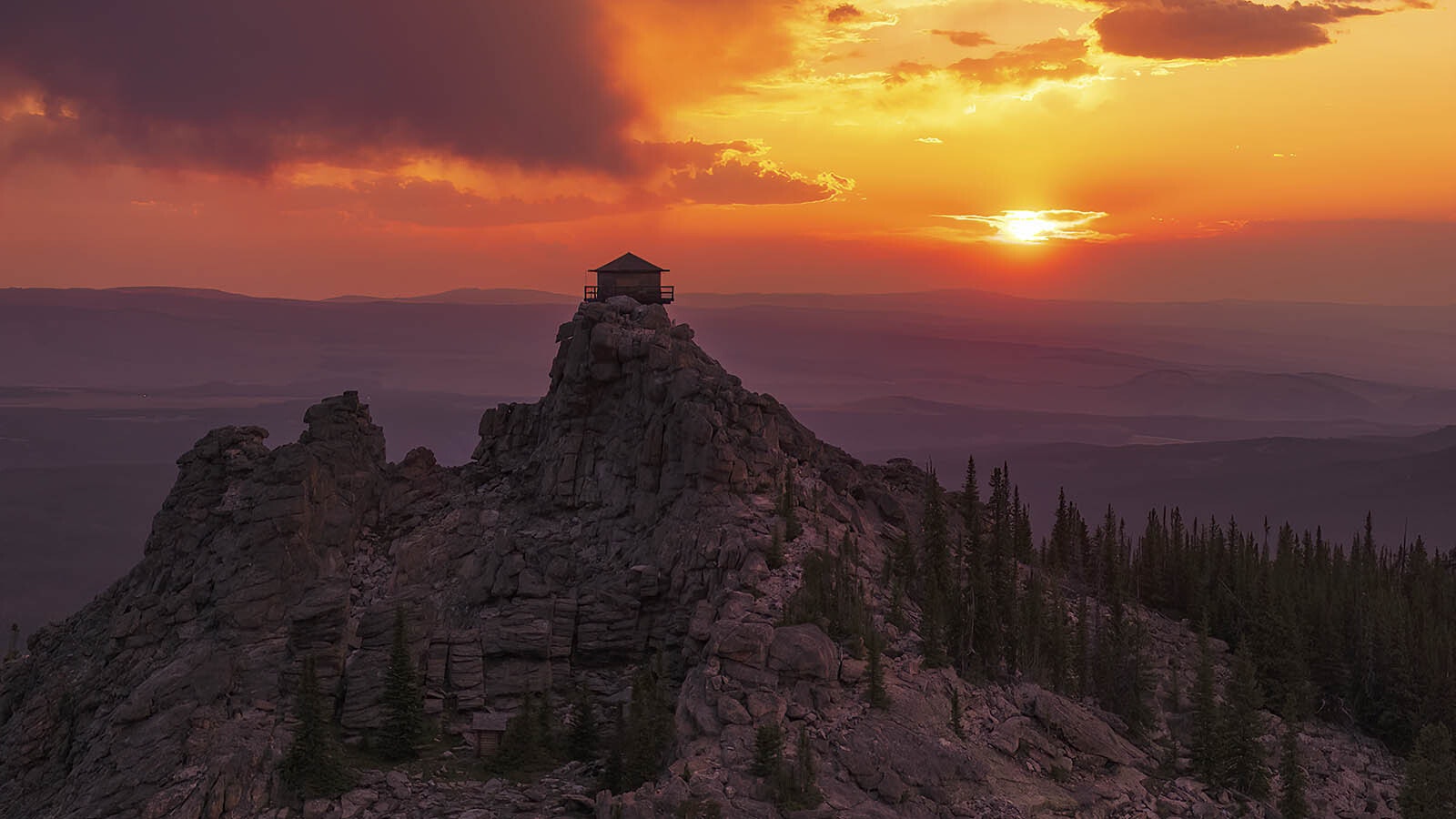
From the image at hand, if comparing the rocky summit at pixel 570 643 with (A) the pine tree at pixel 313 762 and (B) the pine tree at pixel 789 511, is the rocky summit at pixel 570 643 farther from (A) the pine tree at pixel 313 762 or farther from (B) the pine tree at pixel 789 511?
(A) the pine tree at pixel 313 762

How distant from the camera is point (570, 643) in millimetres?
57594

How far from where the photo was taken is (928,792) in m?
44.1

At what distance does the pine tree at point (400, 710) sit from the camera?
5088 centimetres

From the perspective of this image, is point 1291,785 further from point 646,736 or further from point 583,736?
point 583,736

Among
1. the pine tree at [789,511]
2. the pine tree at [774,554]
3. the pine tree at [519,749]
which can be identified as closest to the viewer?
the pine tree at [519,749]

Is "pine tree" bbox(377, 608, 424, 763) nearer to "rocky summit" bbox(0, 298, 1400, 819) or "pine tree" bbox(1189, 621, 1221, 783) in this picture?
"rocky summit" bbox(0, 298, 1400, 819)

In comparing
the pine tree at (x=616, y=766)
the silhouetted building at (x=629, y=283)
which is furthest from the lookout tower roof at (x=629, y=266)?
the pine tree at (x=616, y=766)

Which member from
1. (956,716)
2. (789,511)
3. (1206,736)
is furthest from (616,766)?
(1206,736)

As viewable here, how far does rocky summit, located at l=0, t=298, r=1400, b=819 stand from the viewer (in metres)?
46.6

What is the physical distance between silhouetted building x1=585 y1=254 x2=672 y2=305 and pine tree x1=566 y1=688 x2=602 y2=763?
28.9m

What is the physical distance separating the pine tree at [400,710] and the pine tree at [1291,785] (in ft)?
122

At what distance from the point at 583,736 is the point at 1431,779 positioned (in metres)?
38.8

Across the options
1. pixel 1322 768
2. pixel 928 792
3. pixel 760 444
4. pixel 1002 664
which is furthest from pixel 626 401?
pixel 1322 768

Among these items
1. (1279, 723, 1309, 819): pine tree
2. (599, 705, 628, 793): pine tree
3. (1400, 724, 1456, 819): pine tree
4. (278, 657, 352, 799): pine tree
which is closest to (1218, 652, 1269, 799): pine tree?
(1279, 723, 1309, 819): pine tree
